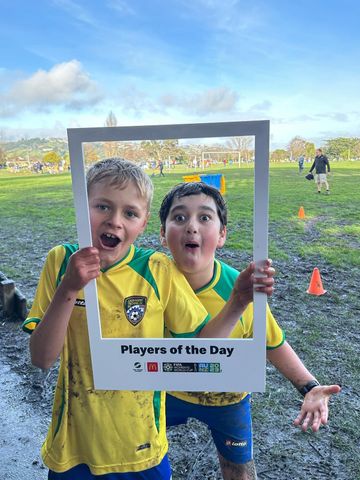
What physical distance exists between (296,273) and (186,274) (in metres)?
4.01

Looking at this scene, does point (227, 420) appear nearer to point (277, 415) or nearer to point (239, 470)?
point (239, 470)

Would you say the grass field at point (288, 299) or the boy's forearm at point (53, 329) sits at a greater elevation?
the boy's forearm at point (53, 329)

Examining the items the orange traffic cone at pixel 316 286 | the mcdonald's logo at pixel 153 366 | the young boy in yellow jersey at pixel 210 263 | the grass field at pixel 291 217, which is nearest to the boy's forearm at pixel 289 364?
the young boy in yellow jersey at pixel 210 263

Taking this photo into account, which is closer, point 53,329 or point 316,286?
point 53,329

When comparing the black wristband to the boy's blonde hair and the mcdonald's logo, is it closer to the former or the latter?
the mcdonald's logo

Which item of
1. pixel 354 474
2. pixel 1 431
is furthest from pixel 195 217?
pixel 1 431

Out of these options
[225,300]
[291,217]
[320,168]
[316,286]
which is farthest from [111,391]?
[320,168]

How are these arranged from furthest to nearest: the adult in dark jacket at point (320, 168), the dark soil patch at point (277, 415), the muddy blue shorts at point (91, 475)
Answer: the adult in dark jacket at point (320, 168), the dark soil patch at point (277, 415), the muddy blue shorts at point (91, 475)

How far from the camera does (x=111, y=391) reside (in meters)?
1.17

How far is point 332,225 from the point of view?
760 centimetres

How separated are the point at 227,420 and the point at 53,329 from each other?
2.23ft

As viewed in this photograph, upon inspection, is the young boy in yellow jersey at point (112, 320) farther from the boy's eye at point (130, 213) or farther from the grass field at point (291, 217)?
the grass field at point (291, 217)

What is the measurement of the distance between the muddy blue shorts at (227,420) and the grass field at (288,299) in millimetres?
514

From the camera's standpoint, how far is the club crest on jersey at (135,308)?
1109mm
